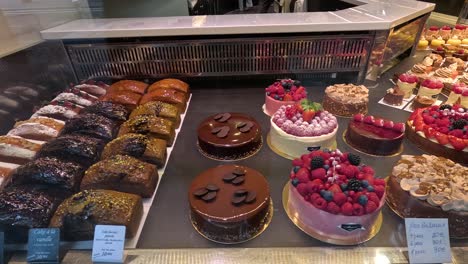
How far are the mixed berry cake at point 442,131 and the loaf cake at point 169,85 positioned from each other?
2.29 metres

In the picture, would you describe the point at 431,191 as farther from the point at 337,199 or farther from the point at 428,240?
the point at 337,199

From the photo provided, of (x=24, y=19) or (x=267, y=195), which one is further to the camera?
(x=24, y=19)

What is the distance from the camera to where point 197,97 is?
3.35m

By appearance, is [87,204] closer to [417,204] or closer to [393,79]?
[417,204]

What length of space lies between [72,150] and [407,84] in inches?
134

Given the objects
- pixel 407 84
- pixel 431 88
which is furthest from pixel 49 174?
pixel 431 88

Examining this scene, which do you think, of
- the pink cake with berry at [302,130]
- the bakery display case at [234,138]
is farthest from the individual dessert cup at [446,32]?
the pink cake with berry at [302,130]

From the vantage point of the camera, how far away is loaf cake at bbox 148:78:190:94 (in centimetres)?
313

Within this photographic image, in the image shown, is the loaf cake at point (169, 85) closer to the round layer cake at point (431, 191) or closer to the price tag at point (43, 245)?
the price tag at point (43, 245)

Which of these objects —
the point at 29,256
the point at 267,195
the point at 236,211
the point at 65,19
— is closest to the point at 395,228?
the point at 267,195

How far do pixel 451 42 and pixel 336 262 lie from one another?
4352 mm

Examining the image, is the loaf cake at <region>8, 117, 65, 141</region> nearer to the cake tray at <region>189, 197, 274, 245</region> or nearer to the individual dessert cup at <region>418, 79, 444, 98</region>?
the cake tray at <region>189, 197, 274, 245</region>

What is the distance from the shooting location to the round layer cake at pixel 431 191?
66.9 inches

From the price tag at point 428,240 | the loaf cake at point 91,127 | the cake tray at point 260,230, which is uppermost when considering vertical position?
the loaf cake at point 91,127
